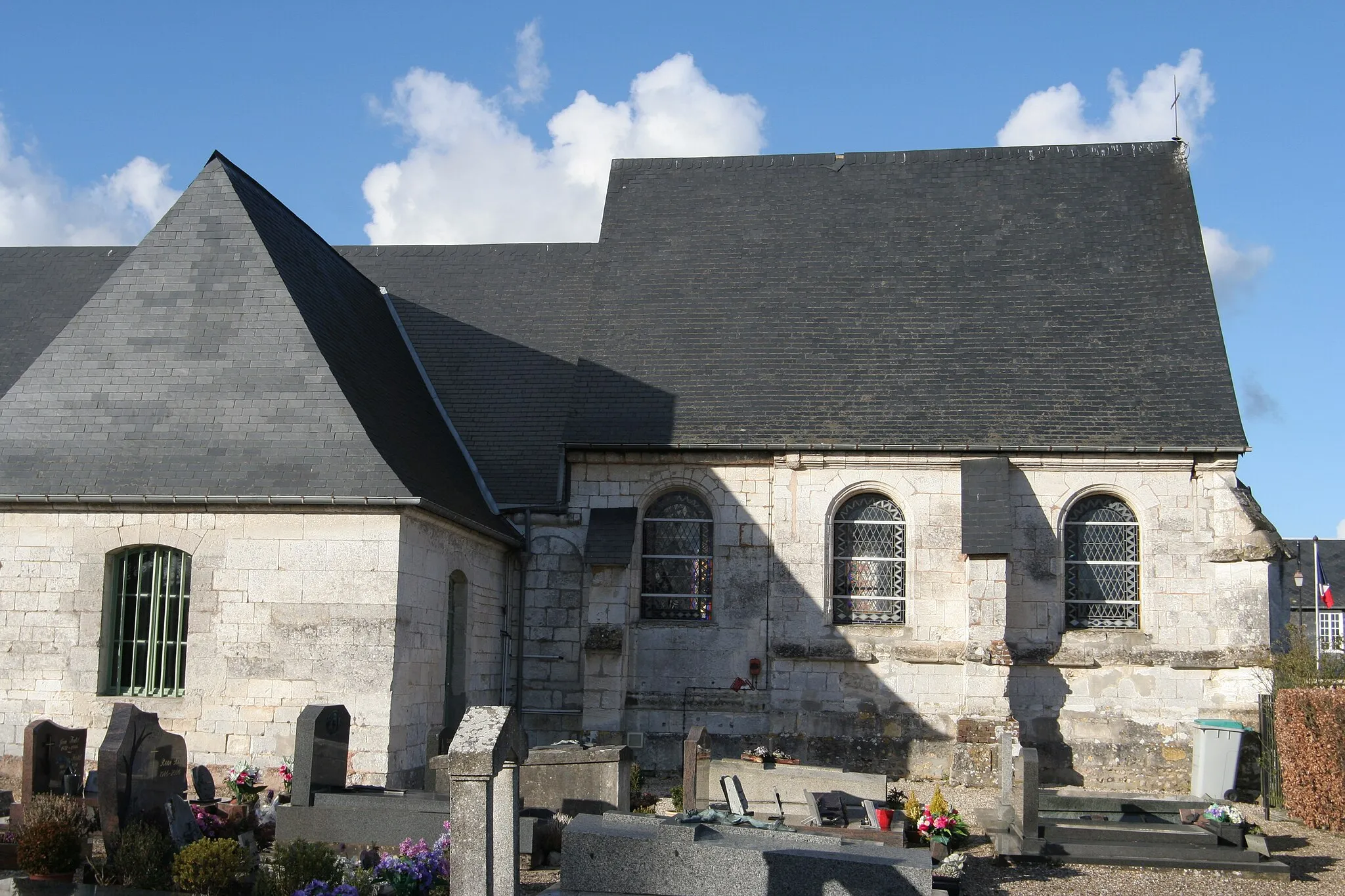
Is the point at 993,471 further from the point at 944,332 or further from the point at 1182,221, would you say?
the point at 1182,221

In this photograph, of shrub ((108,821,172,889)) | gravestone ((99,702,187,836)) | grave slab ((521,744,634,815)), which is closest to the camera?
shrub ((108,821,172,889))

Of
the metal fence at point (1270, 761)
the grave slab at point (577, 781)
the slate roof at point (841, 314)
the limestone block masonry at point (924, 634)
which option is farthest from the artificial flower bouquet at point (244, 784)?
the metal fence at point (1270, 761)

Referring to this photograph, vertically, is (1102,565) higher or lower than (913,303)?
lower

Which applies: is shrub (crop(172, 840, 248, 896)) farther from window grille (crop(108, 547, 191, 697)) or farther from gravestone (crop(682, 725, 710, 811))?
window grille (crop(108, 547, 191, 697))

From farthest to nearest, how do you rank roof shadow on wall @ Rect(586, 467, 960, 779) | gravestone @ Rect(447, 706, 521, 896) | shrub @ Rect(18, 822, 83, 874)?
1. roof shadow on wall @ Rect(586, 467, 960, 779)
2. shrub @ Rect(18, 822, 83, 874)
3. gravestone @ Rect(447, 706, 521, 896)

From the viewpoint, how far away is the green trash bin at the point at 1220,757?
50.9 feet

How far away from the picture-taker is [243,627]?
13008mm

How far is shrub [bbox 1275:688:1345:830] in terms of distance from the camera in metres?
13.3

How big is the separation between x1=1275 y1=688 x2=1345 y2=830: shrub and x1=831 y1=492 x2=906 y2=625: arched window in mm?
4818

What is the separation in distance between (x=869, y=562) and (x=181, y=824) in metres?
10.1

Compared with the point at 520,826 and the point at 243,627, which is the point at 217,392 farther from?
the point at 520,826

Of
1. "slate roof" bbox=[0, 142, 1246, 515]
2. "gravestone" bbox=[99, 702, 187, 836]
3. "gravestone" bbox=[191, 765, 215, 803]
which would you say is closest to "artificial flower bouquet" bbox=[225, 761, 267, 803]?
"gravestone" bbox=[191, 765, 215, 803]

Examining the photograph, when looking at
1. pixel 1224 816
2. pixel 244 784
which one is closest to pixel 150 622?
pixel 244 784

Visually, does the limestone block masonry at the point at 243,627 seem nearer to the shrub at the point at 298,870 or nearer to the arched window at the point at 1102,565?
the shrub at the point at 298,870
